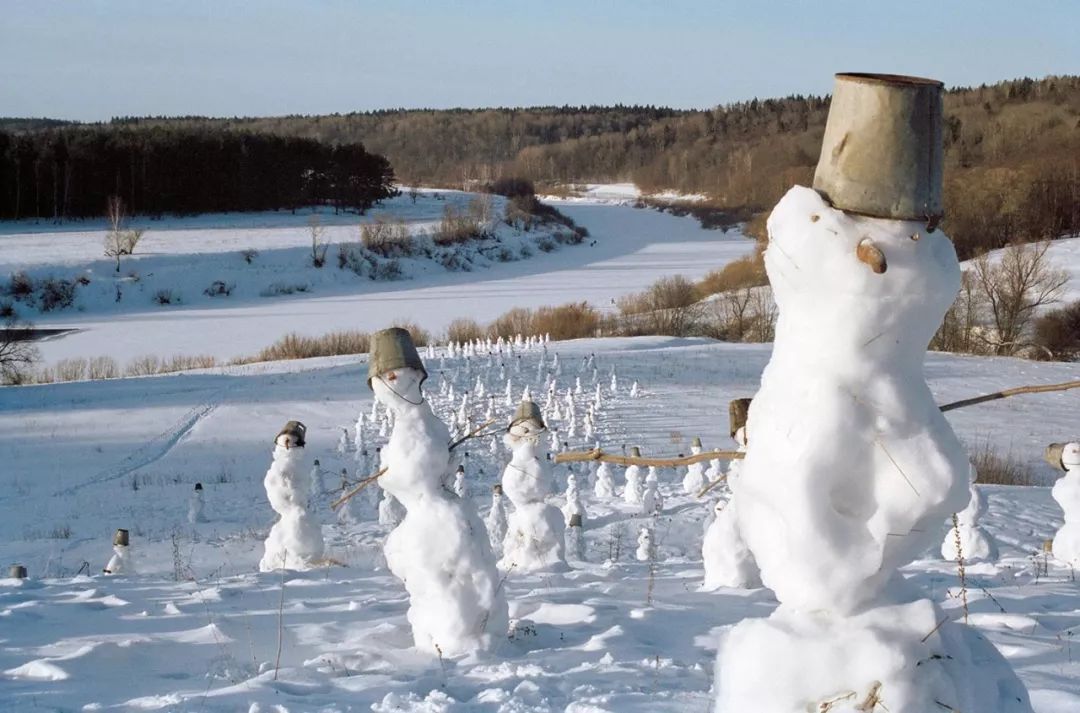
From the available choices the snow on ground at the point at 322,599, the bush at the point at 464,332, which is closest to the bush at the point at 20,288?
the bush at the point at 464,332

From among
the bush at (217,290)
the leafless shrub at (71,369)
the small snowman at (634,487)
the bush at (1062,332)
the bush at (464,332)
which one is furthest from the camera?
the bush at (217,290)

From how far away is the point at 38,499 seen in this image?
13.7 m

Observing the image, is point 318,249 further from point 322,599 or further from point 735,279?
point 322,599

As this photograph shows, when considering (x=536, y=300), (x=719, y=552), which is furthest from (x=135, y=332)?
(x=719, y=552)

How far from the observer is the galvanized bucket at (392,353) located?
203 inches

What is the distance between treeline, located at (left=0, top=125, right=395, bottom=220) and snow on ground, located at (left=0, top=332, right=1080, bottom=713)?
143 ft

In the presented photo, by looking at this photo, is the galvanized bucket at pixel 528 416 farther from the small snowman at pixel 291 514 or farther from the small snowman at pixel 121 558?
the small snowman at pixel 121 558

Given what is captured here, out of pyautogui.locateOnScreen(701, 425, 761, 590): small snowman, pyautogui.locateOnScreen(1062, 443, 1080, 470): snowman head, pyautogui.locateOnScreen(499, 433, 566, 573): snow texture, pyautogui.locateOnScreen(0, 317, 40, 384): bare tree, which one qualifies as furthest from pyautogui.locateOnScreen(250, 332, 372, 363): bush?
pyautogui.locateOnScreen(1062, 443, 1080, 470): snowman head

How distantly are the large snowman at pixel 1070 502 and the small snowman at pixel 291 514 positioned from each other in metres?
6.31

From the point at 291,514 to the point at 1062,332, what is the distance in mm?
31683

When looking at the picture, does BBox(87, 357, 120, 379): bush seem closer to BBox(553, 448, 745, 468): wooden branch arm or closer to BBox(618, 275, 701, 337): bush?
BBox(618, 275, 701, 337): bush

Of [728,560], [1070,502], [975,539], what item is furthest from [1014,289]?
[728,560]

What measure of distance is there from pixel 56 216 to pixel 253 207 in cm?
1187

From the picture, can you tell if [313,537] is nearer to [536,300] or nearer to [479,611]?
[479,611]
